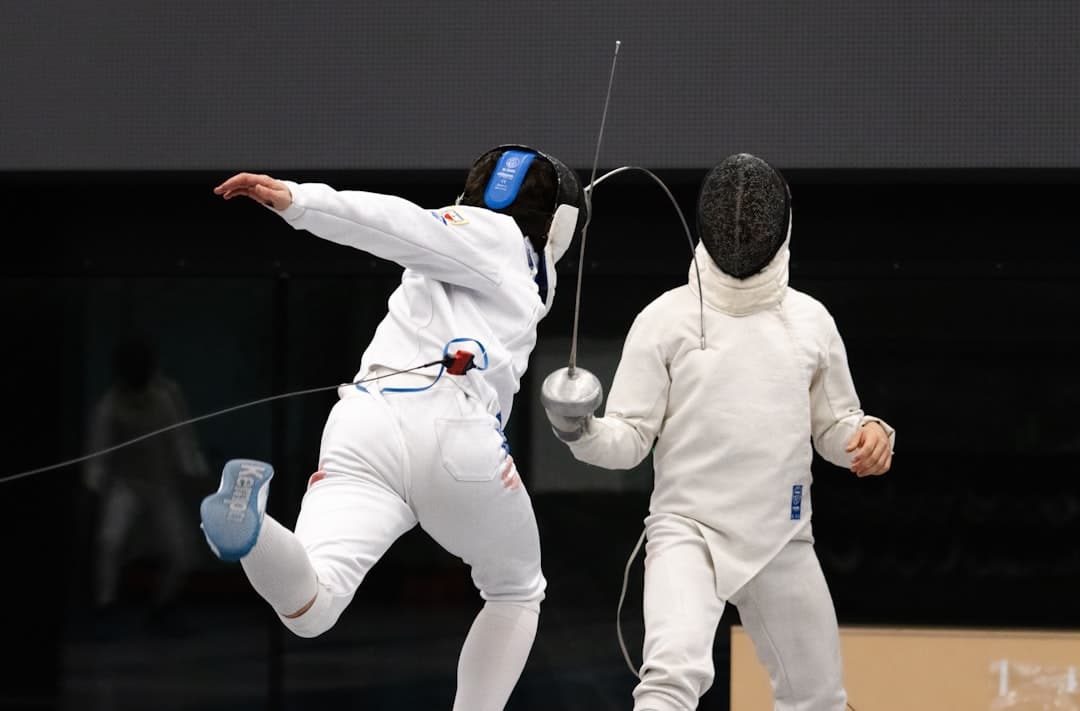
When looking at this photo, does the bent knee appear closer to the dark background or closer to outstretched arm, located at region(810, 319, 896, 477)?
outstretched arm, located at region(810, 319, 896, 477)

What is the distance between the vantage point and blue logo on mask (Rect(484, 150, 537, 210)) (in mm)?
2779

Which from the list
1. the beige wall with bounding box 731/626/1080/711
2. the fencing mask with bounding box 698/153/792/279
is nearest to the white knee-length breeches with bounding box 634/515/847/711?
the fencing mask with bounding box 698/153/792/279

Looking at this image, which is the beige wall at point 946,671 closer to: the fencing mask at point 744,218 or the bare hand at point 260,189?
the fencing mask at point 744,218

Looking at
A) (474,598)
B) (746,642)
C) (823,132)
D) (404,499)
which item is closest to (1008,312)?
(823,132)

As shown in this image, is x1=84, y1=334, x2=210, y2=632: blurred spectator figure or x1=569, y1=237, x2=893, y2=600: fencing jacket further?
x1=84, y1=334, x2=210, y2=632: blurred spectator figure

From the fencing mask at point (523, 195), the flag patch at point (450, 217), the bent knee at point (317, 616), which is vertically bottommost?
the bent knee at point (317, 616)

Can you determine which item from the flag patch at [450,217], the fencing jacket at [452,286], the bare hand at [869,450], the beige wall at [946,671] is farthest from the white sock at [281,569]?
the beige wall at [946,671]

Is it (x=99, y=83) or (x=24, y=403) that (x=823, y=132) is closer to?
(x=99, y=83)

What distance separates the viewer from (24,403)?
4730 millimetres

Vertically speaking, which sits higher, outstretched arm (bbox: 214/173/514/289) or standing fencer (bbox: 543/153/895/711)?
outstretched arm (bbox: 214/173/514/289)

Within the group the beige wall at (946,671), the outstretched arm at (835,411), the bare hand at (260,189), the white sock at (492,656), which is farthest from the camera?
the beige wall at (946,671)

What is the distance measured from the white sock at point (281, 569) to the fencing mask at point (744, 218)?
1104 millimetres

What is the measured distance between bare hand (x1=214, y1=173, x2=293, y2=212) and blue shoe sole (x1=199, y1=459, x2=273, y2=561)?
414 millimetres

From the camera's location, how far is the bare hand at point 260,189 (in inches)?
91.7
